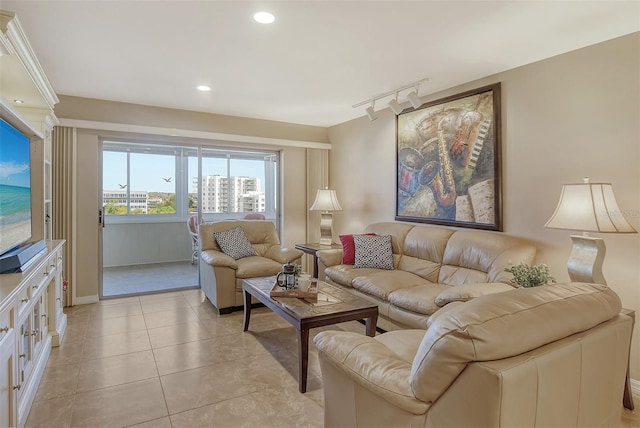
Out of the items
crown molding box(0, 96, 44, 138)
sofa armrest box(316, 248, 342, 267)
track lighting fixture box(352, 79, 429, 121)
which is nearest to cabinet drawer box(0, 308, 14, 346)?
crown molding box(0, 96, 44, 138)

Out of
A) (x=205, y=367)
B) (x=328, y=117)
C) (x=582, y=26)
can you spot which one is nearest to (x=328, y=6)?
(x=582, y=26)

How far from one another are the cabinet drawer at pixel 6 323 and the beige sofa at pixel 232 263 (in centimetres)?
211

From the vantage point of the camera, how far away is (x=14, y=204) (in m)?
2.28

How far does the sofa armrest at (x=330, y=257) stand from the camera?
4137mm

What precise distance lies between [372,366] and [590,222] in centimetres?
177

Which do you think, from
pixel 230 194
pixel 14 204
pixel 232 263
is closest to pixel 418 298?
pixel 232 263

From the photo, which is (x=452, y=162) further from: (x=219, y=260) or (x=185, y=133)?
(x=185, y=133)

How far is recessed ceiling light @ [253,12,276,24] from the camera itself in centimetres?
229

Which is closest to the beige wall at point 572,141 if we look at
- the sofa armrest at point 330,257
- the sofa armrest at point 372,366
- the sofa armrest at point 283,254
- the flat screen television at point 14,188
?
the sofa armrest at point 330,257

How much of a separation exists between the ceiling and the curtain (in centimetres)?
55

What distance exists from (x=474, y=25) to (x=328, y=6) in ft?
3.36

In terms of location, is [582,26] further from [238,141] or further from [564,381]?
[238,141]

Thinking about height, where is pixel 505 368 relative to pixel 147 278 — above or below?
above

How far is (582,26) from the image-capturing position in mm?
2406
